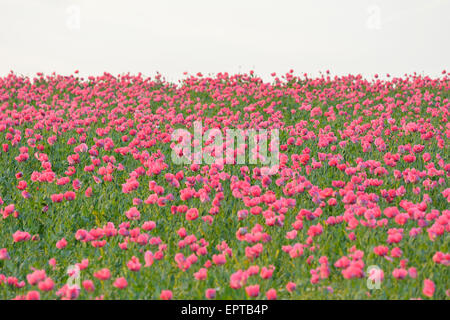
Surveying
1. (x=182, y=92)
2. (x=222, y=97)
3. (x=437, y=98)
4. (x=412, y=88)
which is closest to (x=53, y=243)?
(x=222, y=97)

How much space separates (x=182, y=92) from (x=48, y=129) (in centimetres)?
494

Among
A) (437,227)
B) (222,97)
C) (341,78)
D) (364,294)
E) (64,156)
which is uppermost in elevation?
(341,78)

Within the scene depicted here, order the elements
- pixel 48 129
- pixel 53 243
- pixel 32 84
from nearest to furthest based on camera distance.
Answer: pixel 53 243, pixel 48 129, pixel 32 84

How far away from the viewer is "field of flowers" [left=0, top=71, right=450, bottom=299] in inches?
182

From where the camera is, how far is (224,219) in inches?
243

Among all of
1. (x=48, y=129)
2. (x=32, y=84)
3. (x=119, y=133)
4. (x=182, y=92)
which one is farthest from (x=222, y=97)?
(x=32, y=84)

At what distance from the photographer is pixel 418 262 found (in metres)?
5.01

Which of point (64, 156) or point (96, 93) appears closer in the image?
point (64, 156)

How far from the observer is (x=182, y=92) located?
14.5 m

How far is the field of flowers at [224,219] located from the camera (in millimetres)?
4629

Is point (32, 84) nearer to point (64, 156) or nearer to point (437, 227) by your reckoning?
point (64, 156)

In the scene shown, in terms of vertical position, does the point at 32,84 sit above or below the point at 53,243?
above

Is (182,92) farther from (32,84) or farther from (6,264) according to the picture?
(6,264)

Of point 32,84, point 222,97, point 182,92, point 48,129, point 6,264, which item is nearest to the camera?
point 6,264
